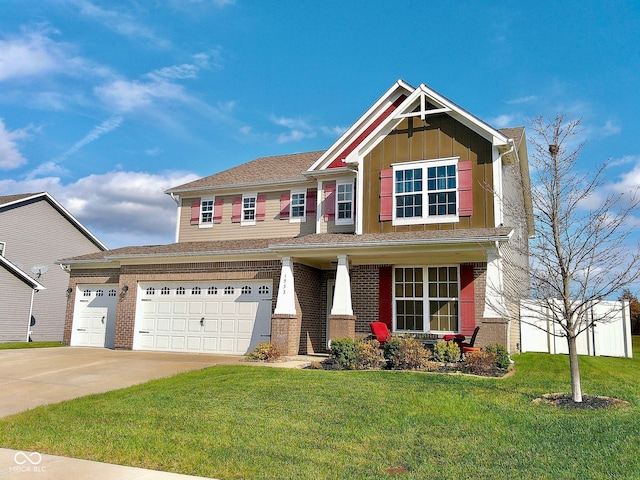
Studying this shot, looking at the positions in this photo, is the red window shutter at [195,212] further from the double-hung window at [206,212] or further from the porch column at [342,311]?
the porch column at [342,311]

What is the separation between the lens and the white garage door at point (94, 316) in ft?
62.4

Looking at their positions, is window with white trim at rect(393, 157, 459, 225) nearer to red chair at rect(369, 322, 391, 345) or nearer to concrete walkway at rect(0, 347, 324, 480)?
red chair at rect(369, 322, 391, 345)

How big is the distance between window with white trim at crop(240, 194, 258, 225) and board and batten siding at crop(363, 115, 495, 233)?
5.36 m

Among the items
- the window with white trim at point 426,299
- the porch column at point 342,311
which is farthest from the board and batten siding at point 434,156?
the porch column at point 342,311

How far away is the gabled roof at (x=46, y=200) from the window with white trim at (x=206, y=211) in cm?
1278

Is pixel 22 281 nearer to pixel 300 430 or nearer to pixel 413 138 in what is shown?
pixel 413 138

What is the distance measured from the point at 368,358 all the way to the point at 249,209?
31.3ft

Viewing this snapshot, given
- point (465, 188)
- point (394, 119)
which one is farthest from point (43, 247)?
point (465, 188)

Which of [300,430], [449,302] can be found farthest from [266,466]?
[449,302]

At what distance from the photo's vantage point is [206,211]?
20.6 metres

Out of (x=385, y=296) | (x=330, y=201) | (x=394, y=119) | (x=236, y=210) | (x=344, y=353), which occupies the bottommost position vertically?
(x=344, y=353)

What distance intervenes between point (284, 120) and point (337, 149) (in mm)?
2634

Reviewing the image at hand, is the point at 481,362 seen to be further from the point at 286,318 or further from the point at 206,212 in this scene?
the point at 206,212

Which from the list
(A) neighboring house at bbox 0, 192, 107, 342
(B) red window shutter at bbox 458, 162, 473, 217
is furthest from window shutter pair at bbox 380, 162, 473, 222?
(A) neighboring house at bbox 0, 192, 107, 342
